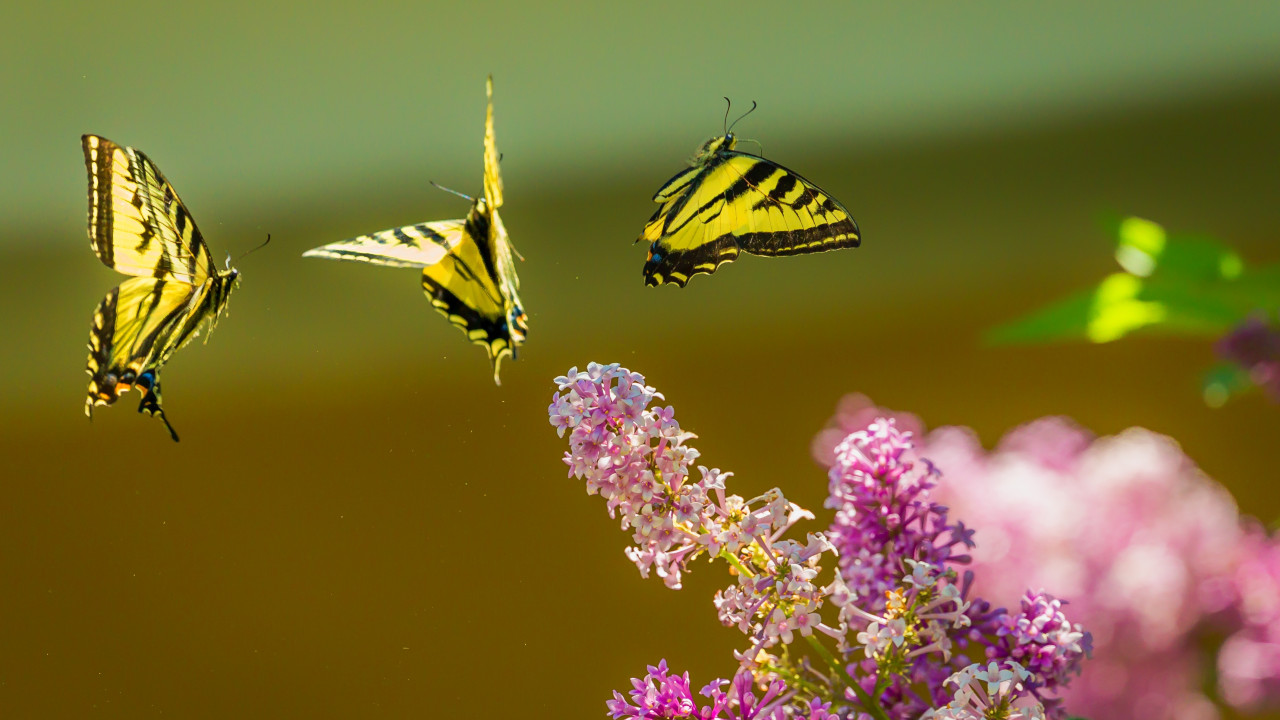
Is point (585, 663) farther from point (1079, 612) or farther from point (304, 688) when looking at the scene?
point (1079, 612)

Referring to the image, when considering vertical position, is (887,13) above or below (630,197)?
above

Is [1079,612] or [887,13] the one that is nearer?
[1079,612]

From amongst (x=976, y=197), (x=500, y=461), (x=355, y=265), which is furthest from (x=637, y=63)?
(x=500, y=461)

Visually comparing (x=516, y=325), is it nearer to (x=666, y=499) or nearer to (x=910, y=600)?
(x=666, y=499)

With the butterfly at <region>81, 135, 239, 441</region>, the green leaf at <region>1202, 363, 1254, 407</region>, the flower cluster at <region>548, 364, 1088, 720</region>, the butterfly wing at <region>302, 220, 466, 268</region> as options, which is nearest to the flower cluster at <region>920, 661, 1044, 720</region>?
the flower cluster at <region>548, 364, 1088, 720</region>

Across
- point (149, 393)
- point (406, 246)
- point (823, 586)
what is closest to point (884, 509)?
point (823, 586)

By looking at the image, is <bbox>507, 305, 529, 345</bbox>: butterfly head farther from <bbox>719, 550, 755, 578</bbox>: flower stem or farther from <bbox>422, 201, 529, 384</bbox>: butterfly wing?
<bbox>719, 550, 755, 578</bbox>: flower stem

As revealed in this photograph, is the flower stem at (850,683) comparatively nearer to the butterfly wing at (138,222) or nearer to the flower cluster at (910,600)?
the flower cluster at (910,600)
